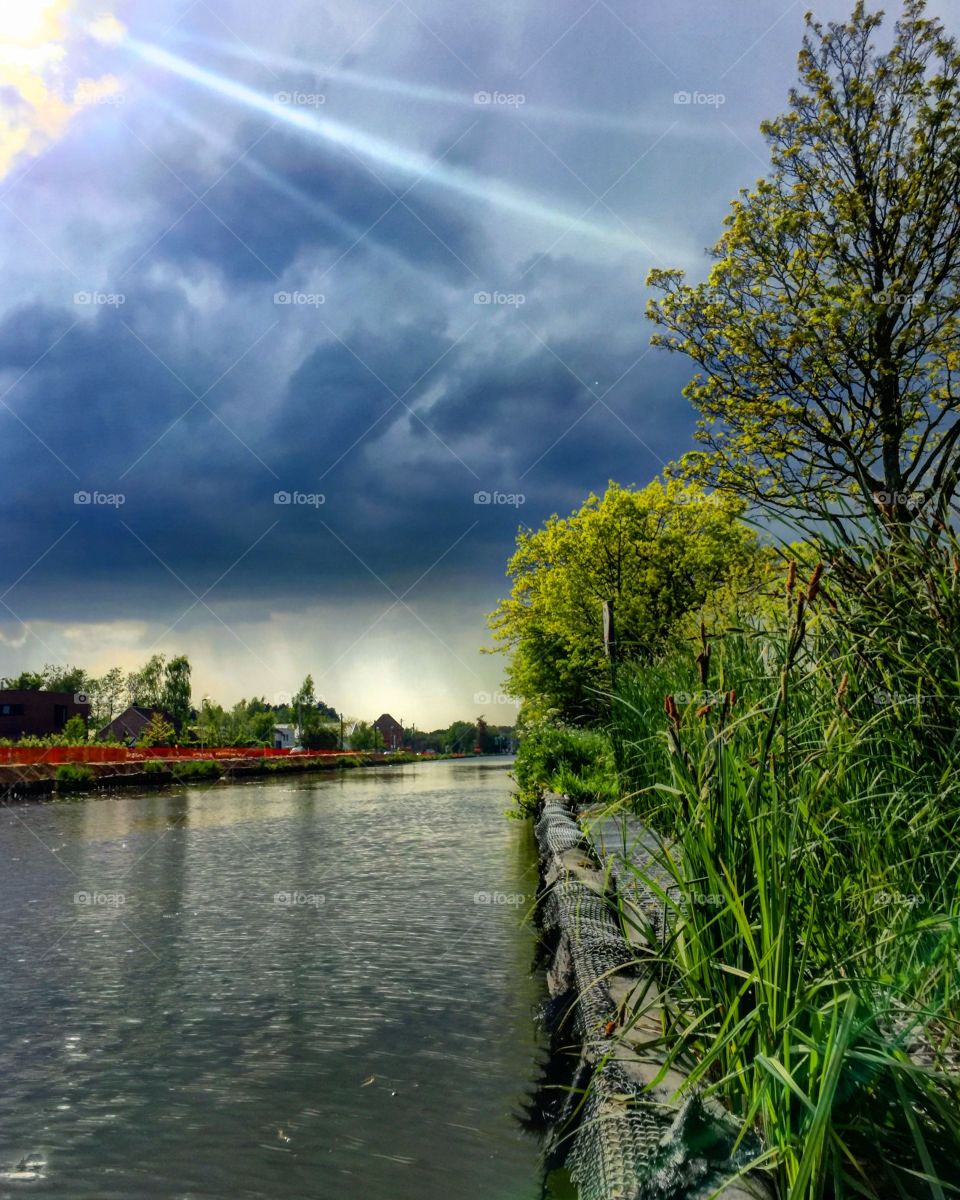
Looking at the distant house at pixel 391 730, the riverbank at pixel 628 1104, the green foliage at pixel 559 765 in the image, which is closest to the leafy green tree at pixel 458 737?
the distant house at pixel 391 730

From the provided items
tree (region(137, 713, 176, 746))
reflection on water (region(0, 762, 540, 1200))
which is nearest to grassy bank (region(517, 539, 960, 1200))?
reflection on water (region(0, 762, 540, 1200))

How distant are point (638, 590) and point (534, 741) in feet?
46.5

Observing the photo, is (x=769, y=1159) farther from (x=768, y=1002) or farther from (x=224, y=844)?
(x=224, y=844)

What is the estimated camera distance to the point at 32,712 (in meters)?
69.2

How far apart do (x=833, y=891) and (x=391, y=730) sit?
150 meters

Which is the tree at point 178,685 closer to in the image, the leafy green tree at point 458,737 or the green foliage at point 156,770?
the green foliage at point 156,770

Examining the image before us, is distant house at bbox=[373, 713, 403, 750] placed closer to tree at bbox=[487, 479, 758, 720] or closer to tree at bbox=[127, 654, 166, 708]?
tree at bbox=[127, 654, 166, 708]

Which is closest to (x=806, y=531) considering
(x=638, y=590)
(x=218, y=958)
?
(x=218, y=958)

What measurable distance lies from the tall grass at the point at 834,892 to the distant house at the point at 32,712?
2795 inches

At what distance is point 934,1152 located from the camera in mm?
2162

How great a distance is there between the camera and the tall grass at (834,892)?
2125 millimetres

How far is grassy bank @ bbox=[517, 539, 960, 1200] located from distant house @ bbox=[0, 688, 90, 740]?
71002 mm

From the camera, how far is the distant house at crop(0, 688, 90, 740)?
222 ft

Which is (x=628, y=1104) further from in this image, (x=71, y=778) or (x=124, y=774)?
(x=124, y=774)
